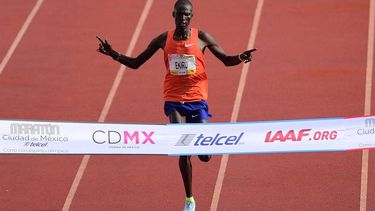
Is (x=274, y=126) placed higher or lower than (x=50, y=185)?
higher

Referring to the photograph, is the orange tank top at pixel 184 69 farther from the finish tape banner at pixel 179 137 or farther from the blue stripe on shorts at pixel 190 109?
the finish tape banner at pixel 179 137

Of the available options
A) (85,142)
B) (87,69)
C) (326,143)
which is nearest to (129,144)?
(85,142)

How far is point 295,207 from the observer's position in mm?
9594

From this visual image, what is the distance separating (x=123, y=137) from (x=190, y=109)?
0.70 m

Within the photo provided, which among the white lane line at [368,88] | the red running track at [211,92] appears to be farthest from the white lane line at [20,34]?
the white lane line at [368,88]

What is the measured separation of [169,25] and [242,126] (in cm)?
535

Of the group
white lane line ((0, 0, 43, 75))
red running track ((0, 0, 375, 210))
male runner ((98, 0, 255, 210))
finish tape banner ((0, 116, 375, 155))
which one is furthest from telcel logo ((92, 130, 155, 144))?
white lane line ((0, 0, 43, 75))

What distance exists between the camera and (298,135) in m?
8.50

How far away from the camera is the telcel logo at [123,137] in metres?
8.49

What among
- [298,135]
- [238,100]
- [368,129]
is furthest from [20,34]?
[368,129]

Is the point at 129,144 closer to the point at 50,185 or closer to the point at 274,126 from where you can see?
the point at 274,126

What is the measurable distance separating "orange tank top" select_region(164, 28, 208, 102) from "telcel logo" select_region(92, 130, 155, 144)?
1.71 ft

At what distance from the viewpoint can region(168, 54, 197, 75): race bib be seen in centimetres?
877

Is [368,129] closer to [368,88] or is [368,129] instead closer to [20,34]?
[368,88]
